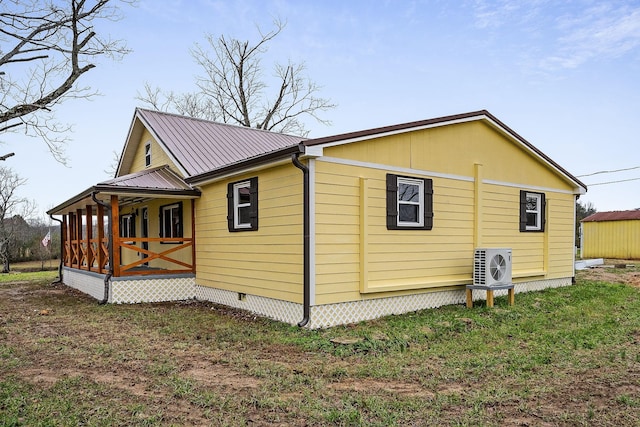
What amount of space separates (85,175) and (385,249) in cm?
2712

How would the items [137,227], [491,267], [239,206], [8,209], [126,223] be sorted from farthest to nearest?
[8,209] < [126,223] < [137,227] < [239,206] < [491,267]

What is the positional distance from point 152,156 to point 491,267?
1037 cm

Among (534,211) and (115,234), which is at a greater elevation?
(534,211)

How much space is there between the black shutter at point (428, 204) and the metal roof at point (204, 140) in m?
4.17

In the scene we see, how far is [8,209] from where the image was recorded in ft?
105

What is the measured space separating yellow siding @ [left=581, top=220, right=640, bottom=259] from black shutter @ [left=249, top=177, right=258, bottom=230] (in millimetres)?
23339

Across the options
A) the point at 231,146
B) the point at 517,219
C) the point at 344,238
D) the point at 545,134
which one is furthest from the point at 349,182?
the point at 545,134

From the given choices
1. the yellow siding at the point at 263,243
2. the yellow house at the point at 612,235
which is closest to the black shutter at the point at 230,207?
the yellow siding at the point at 263,243

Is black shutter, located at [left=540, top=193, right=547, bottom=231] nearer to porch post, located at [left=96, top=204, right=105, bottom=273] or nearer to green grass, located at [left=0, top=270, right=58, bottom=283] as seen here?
porch post, located at [left=96, top=204, right=105, bottom=273]

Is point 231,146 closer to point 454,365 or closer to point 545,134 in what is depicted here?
point 454,365

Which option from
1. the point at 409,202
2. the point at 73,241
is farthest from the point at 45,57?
the point at 73,241

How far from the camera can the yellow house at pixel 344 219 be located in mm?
7316

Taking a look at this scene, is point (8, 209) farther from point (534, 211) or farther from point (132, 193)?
point (534, 211)

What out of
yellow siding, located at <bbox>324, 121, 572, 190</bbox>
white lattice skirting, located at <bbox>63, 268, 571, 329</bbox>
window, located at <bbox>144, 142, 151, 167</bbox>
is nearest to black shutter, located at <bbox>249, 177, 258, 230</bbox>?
white lattice skirting, located at <bbox>63, 268, 571, 329</bbox>
